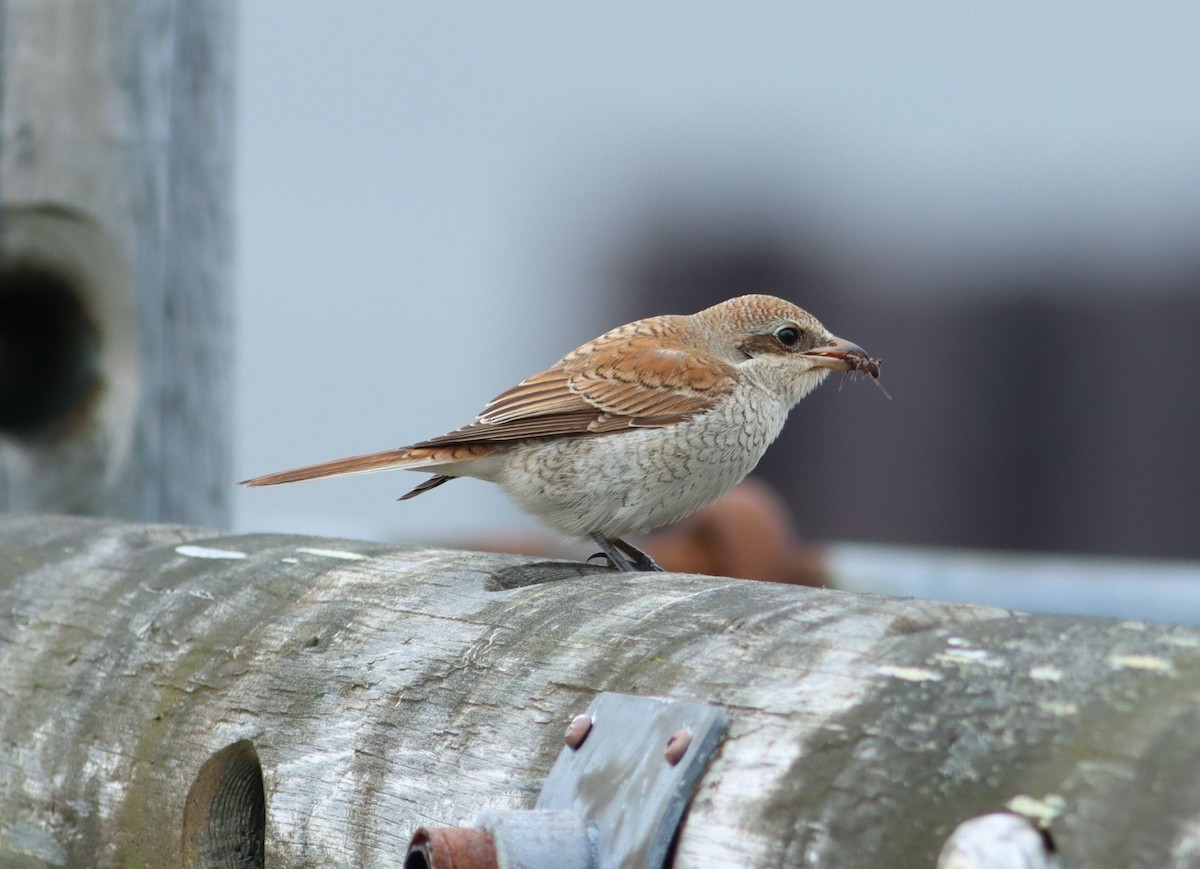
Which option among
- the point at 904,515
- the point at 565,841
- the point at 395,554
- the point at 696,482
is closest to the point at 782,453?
the point at 904,515

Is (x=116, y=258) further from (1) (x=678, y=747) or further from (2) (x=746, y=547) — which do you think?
(1) (x=678, y=747)

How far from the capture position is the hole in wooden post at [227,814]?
6.42 feet

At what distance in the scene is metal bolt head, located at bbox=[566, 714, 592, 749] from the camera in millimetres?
1515

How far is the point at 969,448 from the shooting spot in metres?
9.94

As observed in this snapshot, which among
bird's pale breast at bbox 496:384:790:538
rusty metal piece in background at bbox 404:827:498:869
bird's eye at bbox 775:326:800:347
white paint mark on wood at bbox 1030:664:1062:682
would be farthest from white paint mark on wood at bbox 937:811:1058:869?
bird's eye at bbox 775:326:800:347

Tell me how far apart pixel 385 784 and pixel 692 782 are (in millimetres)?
503

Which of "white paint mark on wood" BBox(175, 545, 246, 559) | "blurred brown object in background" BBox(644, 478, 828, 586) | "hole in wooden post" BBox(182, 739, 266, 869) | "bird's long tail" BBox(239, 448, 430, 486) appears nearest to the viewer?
"hole in wooden post" BBox(182, 739, 266, 869)

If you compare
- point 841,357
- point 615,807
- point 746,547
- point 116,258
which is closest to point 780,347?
point 841,357

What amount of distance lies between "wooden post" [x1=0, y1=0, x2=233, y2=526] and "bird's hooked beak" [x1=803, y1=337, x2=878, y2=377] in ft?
4.88

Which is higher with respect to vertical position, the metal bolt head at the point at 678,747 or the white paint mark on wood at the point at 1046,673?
the white paint mark on wood at the point at 1046,673

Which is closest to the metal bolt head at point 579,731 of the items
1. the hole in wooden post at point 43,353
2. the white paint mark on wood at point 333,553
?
the white paint mark on wood at point 333,553

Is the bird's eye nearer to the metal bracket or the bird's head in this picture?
the bird's head

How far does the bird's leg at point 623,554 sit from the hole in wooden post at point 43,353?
4.33 ft

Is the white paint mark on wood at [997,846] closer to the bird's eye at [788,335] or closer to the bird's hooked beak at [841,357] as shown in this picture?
the bird's hooked beak at [841,357]
